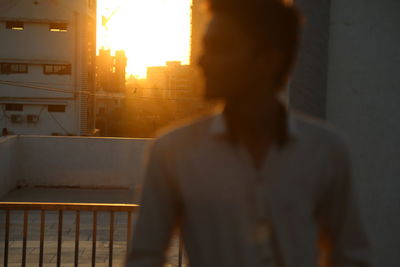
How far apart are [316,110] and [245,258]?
2.65 meters

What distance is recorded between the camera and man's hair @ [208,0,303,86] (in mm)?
1360

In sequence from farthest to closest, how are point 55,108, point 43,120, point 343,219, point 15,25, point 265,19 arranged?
point 43,120 → point 55,108 → point 15,25 → point 343,219 → point 265,19

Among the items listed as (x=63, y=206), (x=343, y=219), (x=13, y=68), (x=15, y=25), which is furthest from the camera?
(x=13, y=68)

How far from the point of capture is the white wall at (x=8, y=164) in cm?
1792

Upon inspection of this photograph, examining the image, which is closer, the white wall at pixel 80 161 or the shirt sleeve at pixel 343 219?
the shirt sleeve at pixel 343 219

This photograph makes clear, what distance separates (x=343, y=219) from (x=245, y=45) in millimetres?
578

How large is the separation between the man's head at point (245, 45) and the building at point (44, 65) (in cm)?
3359

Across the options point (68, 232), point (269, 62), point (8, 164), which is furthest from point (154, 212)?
point (8, 164)

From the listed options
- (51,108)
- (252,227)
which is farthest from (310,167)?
(51,108)

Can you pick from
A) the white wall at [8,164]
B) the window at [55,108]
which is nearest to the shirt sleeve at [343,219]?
the white wall at [8,164]

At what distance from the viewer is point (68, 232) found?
42.5 feet

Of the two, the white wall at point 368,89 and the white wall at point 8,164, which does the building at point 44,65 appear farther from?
the white wall at point 368,89

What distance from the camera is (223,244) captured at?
140cm

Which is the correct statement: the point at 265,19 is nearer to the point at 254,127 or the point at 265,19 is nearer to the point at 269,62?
the point at 269,62
